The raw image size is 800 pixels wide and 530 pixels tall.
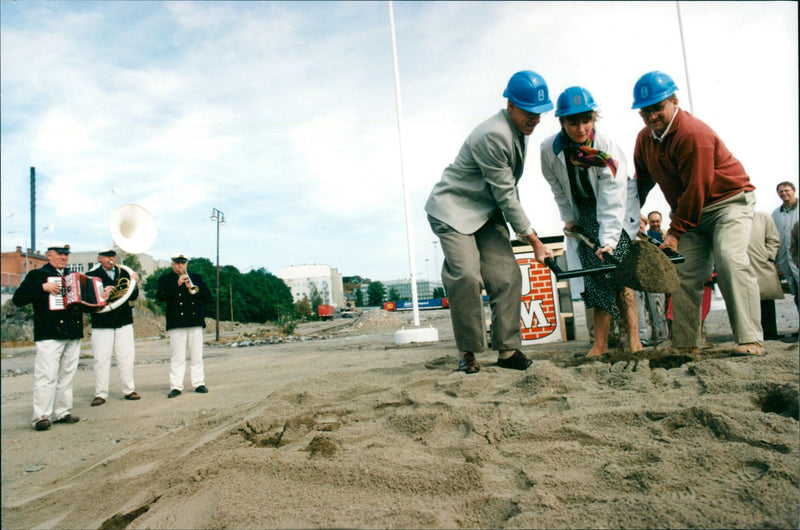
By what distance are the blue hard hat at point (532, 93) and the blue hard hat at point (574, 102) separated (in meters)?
0.21

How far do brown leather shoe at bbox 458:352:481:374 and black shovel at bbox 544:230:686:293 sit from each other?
677mm

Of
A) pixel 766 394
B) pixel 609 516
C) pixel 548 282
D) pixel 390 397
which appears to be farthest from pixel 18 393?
pixel 548 282

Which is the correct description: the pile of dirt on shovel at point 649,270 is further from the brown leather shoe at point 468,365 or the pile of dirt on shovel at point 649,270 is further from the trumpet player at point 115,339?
the trumpet player at point 115,339

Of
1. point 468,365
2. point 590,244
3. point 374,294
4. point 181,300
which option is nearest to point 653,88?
point 590,244

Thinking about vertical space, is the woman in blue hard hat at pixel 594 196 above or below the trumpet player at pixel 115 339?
above

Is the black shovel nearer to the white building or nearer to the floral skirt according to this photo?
the floral skirt

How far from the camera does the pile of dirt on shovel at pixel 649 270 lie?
115 inches

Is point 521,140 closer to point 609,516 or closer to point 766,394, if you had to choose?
point 766,394

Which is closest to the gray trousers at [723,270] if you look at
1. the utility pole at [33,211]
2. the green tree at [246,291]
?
the green tree at [246,291]

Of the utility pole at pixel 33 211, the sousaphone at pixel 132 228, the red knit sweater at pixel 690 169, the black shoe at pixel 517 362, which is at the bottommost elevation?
the black shoe at pixel 517 362

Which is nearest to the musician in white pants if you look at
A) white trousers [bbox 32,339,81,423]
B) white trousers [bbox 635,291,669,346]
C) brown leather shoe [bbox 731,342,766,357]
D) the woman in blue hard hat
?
white trousers [bbox 32,339,81,423]

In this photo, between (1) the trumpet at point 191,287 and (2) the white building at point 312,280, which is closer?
(2) the white building at point 312,280

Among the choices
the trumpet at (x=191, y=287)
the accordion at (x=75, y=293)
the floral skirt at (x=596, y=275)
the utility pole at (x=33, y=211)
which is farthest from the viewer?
the trumpet at (x=191, y=287)

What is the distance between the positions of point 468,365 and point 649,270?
1160mm
